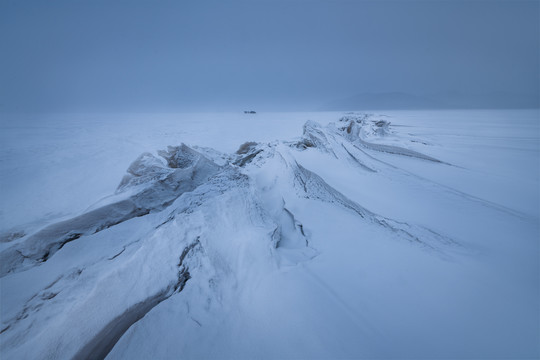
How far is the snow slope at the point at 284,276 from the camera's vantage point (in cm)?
98

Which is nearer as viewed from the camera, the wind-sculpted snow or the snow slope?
the snow slope

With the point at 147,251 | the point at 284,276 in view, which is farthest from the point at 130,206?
the point at 284,276

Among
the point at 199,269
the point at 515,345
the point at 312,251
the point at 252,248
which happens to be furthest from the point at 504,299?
the point at 199,269

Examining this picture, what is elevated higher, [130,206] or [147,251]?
[147,251]

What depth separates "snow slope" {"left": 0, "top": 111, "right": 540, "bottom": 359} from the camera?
3.23 feet

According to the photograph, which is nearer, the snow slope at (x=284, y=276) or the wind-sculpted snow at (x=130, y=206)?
the snow slope at (x=284, y=276)

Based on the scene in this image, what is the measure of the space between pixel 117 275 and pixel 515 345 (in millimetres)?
2096

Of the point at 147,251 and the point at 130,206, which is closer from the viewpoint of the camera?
the point at 147,251

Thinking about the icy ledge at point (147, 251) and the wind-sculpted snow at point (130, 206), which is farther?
the wind-sculpted snow at point (130, 206)

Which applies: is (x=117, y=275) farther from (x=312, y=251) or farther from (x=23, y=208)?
(x=23, y=208)

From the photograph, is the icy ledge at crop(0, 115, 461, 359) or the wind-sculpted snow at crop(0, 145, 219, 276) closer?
the icy ledge at crop(0, 115, 461, 359)

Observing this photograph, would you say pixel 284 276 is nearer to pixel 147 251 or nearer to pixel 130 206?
pixel 147 251

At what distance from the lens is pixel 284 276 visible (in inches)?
53.5

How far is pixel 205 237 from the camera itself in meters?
1.52
